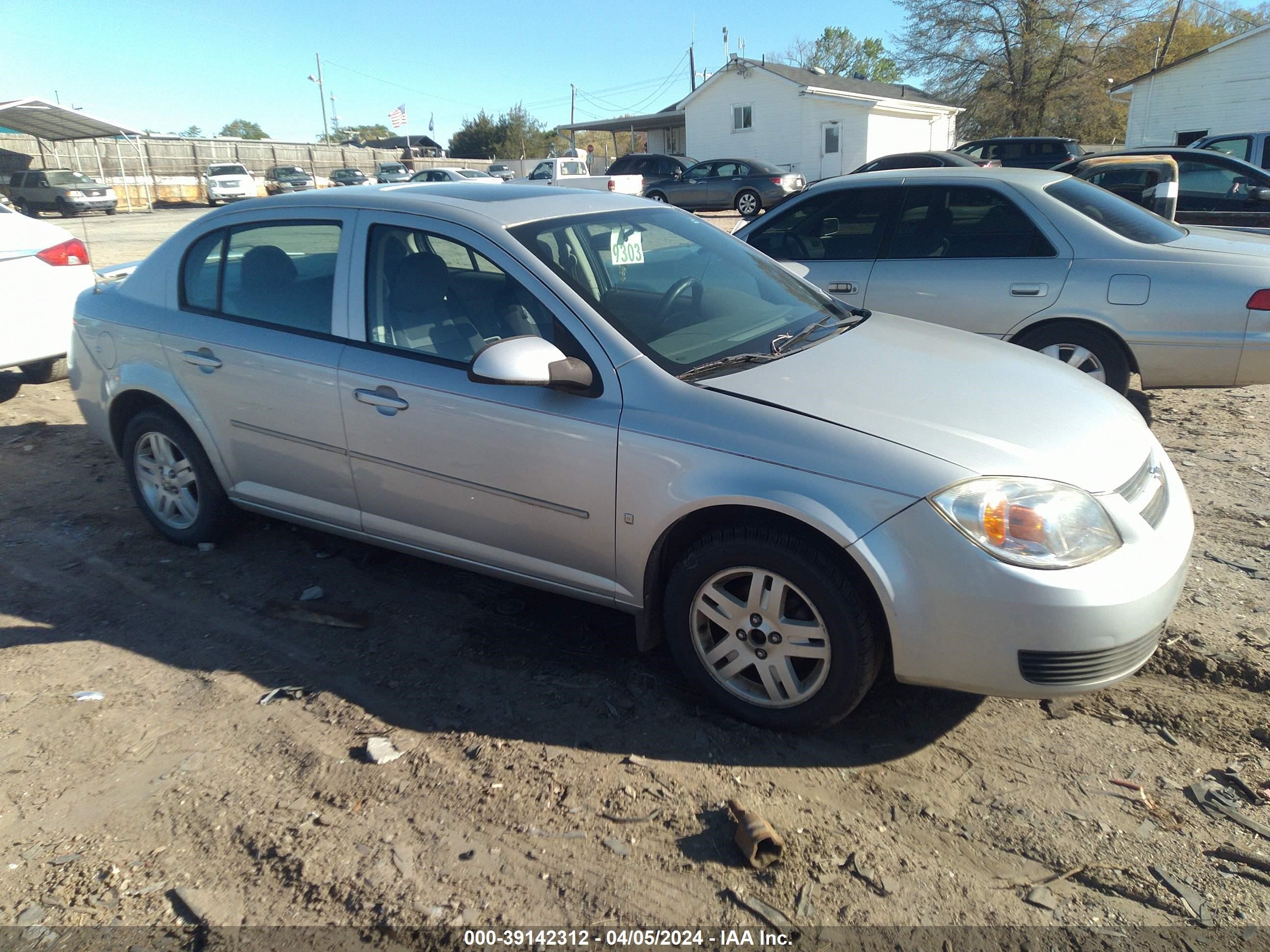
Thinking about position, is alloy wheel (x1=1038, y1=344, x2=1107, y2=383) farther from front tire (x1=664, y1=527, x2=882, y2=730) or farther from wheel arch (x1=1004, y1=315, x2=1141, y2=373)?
front tire (x1=664, y1=527, x2=882, y2=730)

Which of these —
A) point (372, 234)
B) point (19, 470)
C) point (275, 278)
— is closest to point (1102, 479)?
point (372, 234)

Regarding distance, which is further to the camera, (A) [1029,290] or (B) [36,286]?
(B) [36,286]

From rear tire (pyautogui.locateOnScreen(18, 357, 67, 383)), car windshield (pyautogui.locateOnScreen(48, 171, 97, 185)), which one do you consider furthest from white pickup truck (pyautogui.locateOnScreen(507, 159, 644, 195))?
car windshield (pyautogui.locateOnScreen(48, 171, 97, 185))

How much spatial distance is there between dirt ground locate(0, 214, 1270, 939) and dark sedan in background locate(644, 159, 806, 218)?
22072 mm

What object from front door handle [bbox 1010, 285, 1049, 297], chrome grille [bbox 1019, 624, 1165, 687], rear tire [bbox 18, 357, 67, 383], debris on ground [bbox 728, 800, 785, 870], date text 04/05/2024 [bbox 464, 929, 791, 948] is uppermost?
front door handle [bbox 1010, 285, 1049, 297]

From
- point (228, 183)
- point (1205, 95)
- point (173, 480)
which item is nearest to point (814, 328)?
point (173, 480)

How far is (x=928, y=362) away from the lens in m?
3.37

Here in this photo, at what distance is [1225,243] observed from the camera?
18.3ft

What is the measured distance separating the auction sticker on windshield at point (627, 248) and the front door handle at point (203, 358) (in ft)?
5.99

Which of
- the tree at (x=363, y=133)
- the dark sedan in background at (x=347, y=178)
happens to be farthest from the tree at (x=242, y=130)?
the dark sedan in background at (x=347, y=178)

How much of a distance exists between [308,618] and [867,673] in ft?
7.91

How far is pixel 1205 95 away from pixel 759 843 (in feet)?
126

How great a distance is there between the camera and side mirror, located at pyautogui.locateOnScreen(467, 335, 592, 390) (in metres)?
2.94

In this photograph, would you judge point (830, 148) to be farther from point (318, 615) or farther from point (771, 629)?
point (771, 629)
